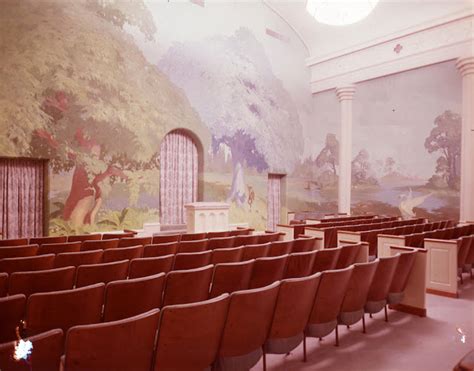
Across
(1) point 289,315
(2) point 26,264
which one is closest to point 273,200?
(2) point 26,264

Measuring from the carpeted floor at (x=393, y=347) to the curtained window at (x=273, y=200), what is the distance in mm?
9856

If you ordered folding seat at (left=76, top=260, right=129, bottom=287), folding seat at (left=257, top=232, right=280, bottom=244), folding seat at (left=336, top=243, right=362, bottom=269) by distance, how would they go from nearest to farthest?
folding seat at (left=76, top=260, right=129, bottom=287)
folding seat at (left=336, top=243, right=362, bottom=269)
folding seat at (left=257, top=232, right=280, bottom=244)

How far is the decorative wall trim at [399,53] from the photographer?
38.3 feet

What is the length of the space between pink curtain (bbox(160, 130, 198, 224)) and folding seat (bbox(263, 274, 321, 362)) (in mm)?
8860

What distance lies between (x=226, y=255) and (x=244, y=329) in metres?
2.04

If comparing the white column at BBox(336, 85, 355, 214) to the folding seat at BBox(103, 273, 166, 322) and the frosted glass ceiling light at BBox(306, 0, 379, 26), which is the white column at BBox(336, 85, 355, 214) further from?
the folding seat at BBox(103, 273, 166, 322)

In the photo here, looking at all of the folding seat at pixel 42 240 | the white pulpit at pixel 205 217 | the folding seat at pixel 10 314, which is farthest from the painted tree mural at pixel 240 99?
the folding seat at pixel 10 314

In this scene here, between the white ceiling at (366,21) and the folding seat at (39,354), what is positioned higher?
the white ceiling at (366,21)

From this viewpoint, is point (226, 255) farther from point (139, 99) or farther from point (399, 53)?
point (399, 53)

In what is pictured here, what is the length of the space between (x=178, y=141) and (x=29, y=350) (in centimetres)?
1047

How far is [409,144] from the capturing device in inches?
504

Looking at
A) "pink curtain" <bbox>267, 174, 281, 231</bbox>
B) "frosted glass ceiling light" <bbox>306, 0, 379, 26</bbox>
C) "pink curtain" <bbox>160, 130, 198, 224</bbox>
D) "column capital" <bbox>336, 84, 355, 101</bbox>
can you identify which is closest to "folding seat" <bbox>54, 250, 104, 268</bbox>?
"pink curtain" <bbox>160, 130, 198, 224</bbox>

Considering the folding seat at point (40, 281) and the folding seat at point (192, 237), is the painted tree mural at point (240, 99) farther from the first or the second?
the folding seat at point (40, 281)

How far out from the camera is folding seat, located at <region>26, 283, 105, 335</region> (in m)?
2.37
